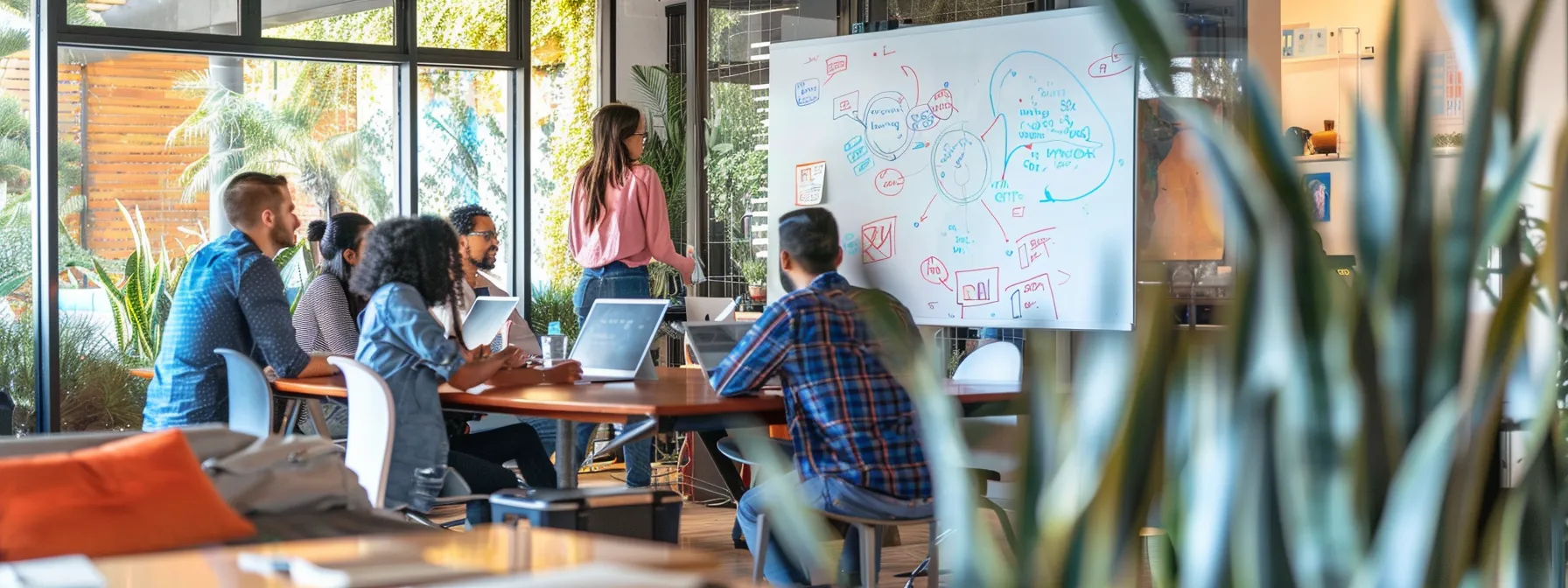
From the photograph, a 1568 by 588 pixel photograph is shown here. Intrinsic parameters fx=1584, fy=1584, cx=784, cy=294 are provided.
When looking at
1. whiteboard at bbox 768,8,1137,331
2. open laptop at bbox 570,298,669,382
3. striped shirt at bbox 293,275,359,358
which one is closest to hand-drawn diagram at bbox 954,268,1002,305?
whiteboard at bbox 768,8,1137,331

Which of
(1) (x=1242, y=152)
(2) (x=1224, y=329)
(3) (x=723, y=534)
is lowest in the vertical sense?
(3) (x=723, y=534)

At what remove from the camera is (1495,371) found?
2.95ft

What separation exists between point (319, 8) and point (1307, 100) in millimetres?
4466

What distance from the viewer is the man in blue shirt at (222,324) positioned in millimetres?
4258

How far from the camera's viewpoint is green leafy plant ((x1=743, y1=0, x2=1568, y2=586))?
90 cm

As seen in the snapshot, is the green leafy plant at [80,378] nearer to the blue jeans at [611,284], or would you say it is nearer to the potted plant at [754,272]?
the blue jeans at [611,284]

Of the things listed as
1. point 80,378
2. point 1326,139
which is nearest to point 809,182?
point 1326,139

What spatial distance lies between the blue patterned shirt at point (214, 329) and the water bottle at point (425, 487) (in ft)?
2.39

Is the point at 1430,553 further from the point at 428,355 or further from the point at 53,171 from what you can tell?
the point at 53,171

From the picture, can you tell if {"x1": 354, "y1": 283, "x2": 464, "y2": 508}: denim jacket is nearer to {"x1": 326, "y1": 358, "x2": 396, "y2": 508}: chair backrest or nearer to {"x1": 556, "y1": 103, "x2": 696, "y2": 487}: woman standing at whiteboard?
{"x1": 326, "y1": 358, "x2": 396, "y2": 508}: chair backrest

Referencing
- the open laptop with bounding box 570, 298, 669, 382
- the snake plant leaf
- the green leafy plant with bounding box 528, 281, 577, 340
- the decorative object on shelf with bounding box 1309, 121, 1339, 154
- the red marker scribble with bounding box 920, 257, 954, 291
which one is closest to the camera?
the snake plant leaf

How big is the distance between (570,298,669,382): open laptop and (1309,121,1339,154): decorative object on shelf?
379 centimetres

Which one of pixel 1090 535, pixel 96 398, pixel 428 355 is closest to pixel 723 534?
pixel 428 355

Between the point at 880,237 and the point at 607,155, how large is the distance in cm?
140
